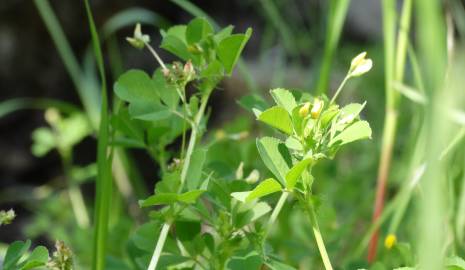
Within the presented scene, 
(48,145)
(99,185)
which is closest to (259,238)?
(99,185)

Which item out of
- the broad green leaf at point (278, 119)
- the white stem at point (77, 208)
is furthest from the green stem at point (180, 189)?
the white stem at point (77, 208)

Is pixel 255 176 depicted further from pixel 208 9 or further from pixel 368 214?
pixel 208 9

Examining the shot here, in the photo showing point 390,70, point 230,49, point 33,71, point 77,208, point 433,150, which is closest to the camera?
point 433,150

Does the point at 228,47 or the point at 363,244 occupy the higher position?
the point at 228,47

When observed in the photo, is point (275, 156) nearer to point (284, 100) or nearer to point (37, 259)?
point (284, 100)

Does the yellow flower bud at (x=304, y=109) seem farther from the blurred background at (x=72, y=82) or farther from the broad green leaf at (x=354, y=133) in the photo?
the blurred background at (x=72, y=82)

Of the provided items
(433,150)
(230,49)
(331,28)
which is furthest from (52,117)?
(433,150)
